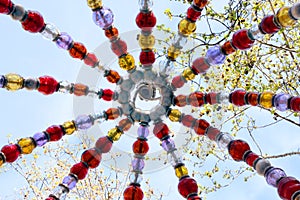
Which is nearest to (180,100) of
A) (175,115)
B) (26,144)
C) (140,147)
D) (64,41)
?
(175,115)

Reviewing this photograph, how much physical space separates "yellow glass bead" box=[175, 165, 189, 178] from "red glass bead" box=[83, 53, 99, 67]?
8.11 feet

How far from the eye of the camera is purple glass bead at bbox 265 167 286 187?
561 cm

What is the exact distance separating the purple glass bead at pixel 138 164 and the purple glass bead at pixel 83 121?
1.10 m

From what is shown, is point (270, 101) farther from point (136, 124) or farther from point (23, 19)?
point (23, 19)

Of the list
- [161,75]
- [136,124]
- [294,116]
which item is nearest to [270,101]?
[161,75]

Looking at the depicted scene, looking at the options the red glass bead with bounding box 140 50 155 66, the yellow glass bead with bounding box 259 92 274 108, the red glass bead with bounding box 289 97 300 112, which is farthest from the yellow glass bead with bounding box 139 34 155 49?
the red glass bead with bounding box 289 97 300 112

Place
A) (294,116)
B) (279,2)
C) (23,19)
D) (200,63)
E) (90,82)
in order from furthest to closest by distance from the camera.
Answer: (279,2)
(294,116)
(90,82)
(200,63)
(23,19)

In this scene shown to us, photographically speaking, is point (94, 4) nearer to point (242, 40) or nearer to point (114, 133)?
point (114, 133)

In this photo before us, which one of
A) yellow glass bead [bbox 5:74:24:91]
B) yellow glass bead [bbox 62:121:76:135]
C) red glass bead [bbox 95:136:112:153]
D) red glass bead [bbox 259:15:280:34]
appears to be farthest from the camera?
yellow glass bead [bbox 62:121:76:135]

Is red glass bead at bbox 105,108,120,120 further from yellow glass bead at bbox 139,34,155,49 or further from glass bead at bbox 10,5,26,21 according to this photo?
glass bead at bbox 10,5,26,21

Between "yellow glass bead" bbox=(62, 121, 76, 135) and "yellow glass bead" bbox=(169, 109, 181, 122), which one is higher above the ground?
"yellow glass bead" bbox=(169, 109, 181, 122)

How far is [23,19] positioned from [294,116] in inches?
340

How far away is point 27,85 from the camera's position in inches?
269

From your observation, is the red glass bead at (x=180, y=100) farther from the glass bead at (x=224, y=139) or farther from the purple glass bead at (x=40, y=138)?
the purple glass bead at (x=40, y=138)
